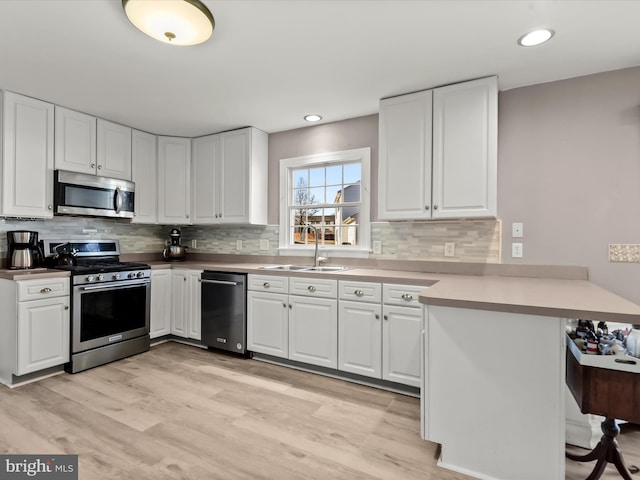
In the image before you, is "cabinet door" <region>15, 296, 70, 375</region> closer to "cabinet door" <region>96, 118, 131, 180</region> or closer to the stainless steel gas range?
the stainless steel gas range

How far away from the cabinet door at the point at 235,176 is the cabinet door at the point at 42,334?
1.63 meters

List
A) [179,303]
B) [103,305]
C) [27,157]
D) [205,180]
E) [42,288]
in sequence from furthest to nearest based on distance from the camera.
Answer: [205,180] → [179,303] → [103,305] → [27,157] → [42,288]

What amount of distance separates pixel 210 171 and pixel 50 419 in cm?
257

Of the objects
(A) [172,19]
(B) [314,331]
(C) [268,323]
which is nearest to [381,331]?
(B) [314,331]

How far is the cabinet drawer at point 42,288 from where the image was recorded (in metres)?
2.55

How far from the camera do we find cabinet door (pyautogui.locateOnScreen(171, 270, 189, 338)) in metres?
3.59

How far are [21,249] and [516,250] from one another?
401 centimetres

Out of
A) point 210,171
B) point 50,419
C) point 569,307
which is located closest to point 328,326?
point 569,307

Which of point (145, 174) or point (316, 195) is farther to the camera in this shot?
point (145, 174)

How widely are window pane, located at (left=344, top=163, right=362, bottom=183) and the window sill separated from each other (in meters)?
0.68

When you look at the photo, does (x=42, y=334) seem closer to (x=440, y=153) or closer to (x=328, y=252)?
(x=328, y=252)

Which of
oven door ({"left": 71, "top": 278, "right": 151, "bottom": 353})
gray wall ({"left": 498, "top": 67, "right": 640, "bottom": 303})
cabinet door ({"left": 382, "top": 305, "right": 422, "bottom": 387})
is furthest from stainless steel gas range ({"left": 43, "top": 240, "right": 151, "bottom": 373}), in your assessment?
gray wall ({"left": 498, "top": 67, "right": 640, "bottom": 303})

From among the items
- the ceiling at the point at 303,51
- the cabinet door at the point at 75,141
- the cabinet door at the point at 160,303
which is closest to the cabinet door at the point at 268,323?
the cabinet door at the point at 160,303

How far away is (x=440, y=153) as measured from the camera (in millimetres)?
2527
